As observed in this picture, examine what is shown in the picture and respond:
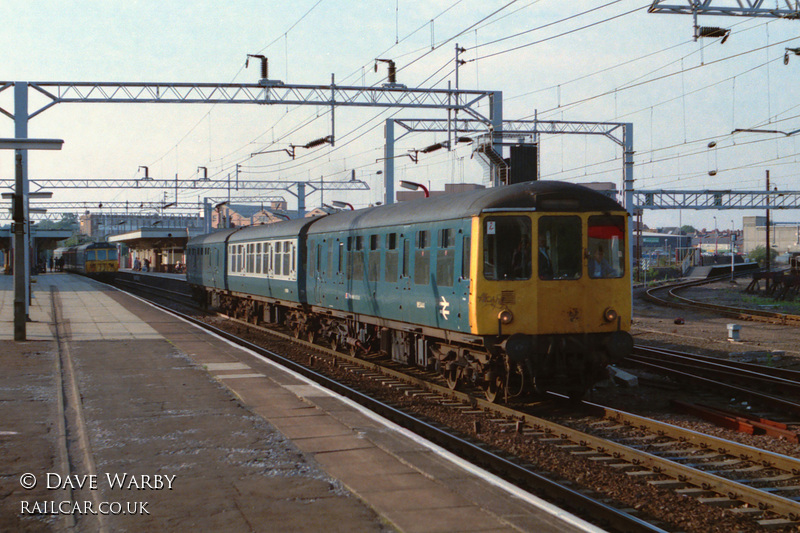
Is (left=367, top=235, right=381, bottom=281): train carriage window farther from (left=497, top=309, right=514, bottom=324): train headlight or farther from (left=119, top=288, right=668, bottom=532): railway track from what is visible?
(left=497, top=309, right=514, bottom=324): train headlight

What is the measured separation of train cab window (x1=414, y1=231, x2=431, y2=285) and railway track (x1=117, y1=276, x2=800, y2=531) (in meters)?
2.08

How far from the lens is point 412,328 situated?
13.7 metres

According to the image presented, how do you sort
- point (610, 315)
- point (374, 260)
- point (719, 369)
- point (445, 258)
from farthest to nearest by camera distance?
1. point (374, 260)
2. point (719, 369)
3. point (445, 258)
4. point (610, 315)

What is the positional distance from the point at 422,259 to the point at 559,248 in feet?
9.15

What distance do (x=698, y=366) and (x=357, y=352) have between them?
291 inches

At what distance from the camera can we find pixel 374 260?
1545 cm

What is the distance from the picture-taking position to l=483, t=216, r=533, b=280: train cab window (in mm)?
11086

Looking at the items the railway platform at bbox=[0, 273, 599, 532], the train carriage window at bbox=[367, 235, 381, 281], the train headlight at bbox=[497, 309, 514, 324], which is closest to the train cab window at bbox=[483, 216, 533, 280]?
the train headlight at bbox=[497, 309, 514, 324]

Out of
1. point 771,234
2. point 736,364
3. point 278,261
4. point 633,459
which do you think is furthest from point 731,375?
point 771,234

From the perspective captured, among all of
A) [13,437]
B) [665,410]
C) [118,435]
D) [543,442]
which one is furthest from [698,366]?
[13,437]

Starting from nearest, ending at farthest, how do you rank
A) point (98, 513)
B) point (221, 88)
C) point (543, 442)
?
point (98, 513)
point (543, 442)
point (221, 88)

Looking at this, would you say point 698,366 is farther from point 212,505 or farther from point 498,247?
point 212,505

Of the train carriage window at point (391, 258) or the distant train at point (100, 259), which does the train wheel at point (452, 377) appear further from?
the distant train at point (100, 259)

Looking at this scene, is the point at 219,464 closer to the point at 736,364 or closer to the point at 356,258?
the point at 356,258
